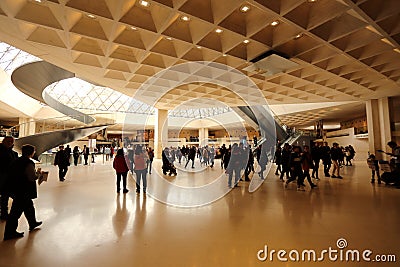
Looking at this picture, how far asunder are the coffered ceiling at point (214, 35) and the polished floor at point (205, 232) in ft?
16.6

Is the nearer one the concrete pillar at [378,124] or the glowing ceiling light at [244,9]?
the glowing ceiling light at [244,9]

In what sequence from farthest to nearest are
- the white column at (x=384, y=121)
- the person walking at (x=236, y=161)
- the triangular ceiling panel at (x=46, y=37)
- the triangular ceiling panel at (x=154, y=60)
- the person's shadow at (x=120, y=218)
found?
the white column at (x=384, y=121)
the triangular ceiling panel at (x=154, y=60)
the person walking at (x=236, y=161)
the triangular ceiling panel at (x=46, y=37)
the person's shadow at (x=120, y=218)

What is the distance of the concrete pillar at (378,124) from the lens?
14.5 metres

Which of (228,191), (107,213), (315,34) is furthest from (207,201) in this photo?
(315,34)

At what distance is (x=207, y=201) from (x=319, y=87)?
11.4 m

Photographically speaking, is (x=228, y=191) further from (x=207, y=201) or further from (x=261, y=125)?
(x=261, y=125)

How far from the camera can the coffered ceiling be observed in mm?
5824

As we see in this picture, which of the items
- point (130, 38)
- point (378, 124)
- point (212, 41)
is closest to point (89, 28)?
point (130, 38)

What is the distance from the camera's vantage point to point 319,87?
42.7 feet

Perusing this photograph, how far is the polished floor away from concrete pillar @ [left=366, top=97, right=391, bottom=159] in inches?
457

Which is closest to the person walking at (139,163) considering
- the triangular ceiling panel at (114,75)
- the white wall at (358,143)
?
the triangular ceiling panel at (114,75)

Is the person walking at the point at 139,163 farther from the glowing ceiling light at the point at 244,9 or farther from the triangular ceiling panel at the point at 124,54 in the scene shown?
the glowing ceiling light at the point at 244,9

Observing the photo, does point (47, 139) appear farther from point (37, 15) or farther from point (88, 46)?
point (37, 15)

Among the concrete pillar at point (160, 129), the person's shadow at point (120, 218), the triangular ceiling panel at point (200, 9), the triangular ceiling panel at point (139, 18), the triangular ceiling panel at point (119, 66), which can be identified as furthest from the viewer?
the concrete pillar at point (160, 129)
